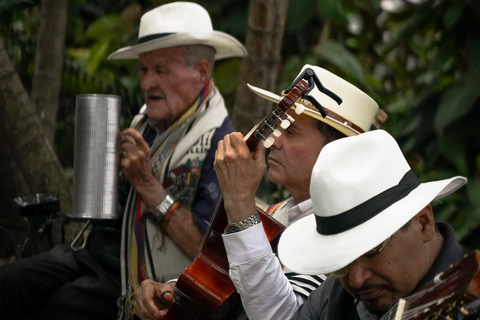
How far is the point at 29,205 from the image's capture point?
3.86 metres

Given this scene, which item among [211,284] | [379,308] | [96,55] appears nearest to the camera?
[379,308]

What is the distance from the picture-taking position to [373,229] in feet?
6.83

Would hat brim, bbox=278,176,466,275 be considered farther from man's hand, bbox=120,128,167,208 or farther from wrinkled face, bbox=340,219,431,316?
man's hand, bbox=120,128,167,208

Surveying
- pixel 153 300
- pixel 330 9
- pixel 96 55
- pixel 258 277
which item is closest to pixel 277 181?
pixel 258 277

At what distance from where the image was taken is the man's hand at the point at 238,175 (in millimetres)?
2693

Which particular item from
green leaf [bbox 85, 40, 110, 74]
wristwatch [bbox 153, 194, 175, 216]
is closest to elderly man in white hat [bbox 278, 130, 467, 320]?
wristwatch [bbox 153, 194, 175, 216]

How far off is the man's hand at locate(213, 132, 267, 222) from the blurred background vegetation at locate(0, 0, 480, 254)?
2811 mm

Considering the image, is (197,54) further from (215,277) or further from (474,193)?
(474,193)

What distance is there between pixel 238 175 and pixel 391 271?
0.78 metres

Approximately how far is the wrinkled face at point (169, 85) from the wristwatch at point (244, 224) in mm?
1312

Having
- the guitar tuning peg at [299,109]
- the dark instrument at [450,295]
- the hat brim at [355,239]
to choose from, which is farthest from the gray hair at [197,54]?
the dark instrument at [450,295]

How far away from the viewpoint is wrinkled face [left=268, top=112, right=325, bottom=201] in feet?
9.92

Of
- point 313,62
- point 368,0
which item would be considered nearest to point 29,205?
point 313,62

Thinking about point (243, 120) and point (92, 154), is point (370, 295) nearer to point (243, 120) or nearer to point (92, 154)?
point (92, 154)
